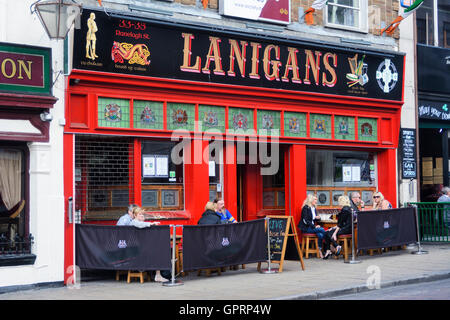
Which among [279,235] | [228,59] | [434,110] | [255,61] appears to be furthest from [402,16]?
[279,235]

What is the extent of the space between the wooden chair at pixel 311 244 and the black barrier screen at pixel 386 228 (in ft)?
4.57

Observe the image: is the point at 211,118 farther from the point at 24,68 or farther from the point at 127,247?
the point at 24,68

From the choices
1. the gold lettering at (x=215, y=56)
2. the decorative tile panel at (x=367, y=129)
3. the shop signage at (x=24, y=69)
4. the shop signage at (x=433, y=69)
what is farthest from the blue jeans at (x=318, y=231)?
the shop signage at (x=24, y=69)

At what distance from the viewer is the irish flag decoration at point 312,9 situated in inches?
619

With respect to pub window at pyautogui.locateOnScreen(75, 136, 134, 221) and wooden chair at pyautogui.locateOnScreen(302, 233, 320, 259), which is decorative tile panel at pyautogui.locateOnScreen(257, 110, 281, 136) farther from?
pub window at pyautogui.locateOnScreen(75, 136, 134, 221)

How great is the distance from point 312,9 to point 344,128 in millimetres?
3158

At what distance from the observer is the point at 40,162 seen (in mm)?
12258

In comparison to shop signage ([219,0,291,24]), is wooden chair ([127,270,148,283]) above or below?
below

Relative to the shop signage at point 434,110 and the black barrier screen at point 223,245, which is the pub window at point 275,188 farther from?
the shop signage at point 434,110

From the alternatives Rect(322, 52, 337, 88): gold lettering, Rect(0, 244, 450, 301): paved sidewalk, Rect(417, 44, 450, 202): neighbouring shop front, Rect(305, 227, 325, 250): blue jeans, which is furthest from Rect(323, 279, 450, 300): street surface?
Rect(417, 44, 450, 202): neighbouring shop front

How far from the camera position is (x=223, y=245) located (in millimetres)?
12719

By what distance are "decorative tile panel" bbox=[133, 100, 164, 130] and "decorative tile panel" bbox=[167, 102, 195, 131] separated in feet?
0.68

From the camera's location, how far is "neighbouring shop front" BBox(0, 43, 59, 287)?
11.8m
